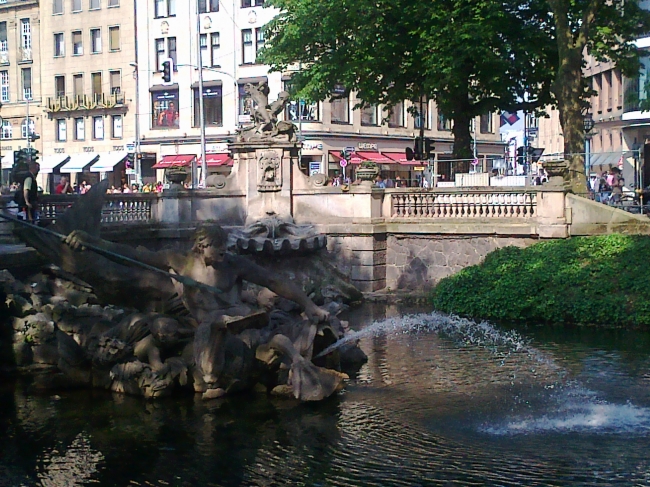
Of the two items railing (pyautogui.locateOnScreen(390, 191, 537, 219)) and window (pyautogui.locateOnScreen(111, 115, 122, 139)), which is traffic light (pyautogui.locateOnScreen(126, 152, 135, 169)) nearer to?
window (pyautogui.locateOnScreen(111, 115, 122, 139))

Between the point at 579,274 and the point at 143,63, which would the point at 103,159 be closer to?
the point at 143,63

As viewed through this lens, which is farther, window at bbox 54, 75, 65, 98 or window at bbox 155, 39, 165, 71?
window at bbox 54, 75, 65, 98

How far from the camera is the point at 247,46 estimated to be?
185ft

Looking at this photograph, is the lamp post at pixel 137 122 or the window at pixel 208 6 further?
the lamp post at pixel 137 122

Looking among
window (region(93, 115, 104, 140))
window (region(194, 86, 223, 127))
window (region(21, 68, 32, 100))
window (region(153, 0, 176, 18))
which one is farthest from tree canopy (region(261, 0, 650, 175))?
window (region(21, 68, 32, 100))

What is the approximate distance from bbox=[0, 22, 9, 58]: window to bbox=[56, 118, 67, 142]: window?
692 cm

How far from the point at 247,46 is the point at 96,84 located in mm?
11555

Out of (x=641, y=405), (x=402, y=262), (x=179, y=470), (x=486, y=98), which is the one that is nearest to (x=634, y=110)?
(x=486, y=98)

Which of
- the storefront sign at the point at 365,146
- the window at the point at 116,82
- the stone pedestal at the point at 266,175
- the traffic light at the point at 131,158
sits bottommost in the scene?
the stone pedestal at the point at 266,175

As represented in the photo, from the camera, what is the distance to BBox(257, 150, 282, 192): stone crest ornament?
2536 cm

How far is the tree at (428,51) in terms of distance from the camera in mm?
30094

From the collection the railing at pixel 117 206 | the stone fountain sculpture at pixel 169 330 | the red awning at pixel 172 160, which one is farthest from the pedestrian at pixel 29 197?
the red awning at pixel 172 160

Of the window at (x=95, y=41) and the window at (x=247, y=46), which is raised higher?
the window at (x=95, y=41)

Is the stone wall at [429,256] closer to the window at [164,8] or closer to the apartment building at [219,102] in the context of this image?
the apartment building at [219,102]
